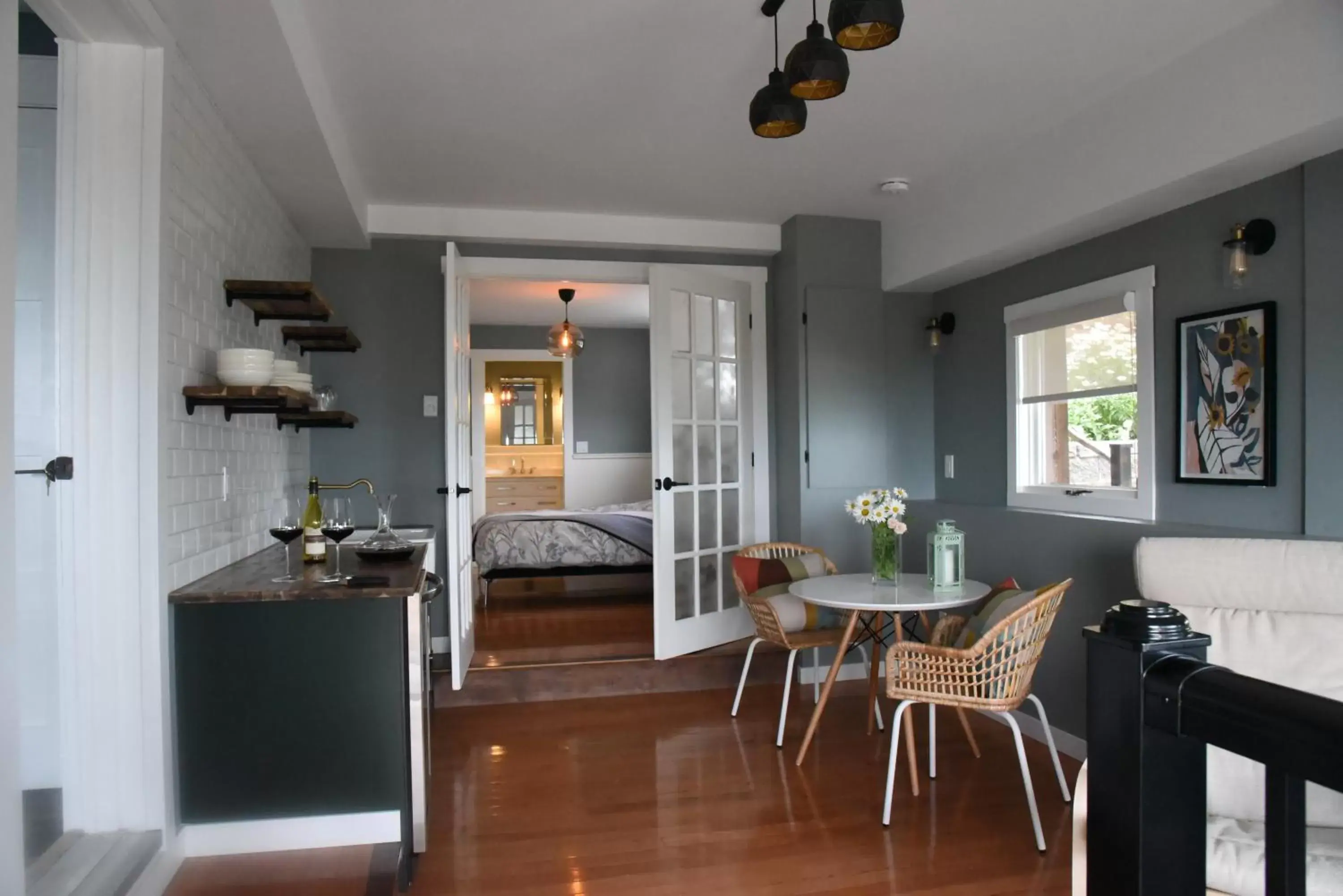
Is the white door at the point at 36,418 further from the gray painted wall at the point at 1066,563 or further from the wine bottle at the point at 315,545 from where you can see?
the gray painted wall at the point at 1066,563

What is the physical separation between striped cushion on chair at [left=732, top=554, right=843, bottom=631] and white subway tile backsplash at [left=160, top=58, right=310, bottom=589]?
2.08 meters

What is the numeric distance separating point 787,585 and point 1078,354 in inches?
64.3

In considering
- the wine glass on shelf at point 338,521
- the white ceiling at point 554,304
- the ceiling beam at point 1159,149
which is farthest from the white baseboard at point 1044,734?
the white ceiling at point 554,304

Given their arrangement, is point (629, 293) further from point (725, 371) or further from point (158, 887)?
point (158, 887)

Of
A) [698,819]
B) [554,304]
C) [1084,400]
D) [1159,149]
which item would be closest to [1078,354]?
[1084,400]

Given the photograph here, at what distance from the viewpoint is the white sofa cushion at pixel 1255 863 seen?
1.57m

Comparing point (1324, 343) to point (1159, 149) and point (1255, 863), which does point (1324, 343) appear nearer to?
point (1159, 149)

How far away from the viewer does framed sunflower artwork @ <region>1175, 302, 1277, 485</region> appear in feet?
8.93

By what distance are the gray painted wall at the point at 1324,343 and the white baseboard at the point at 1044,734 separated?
118cm

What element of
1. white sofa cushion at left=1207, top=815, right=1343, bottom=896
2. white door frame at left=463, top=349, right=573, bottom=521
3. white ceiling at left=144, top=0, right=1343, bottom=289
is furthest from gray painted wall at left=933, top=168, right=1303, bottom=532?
white door frame at left=463, top=349, right=573, bottom=521

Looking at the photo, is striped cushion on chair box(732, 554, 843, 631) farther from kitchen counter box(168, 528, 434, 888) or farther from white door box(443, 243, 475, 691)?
kitchen counter box(168, 528, 434, 888)

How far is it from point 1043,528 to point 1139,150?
1503 mm

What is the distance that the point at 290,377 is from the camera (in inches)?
116

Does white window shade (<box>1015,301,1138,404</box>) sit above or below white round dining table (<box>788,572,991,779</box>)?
above
